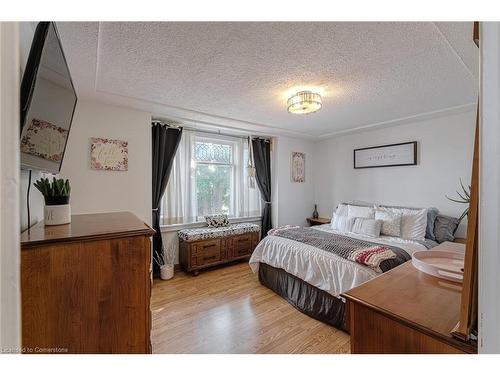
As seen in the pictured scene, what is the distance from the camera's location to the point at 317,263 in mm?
2262

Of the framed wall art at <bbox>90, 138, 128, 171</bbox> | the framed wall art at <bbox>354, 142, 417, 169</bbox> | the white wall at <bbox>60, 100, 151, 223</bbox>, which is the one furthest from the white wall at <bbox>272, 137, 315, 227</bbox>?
the framed wall art at <bbox>90, 138, 128, 171</bbox>

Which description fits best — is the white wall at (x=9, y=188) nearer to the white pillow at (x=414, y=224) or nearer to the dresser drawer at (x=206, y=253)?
the dresser drawer at (x=206, y=253)

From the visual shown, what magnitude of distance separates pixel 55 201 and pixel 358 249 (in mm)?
2385

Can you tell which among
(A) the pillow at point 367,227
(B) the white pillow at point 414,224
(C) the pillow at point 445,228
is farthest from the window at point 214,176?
(C) the pillow at point 445,228

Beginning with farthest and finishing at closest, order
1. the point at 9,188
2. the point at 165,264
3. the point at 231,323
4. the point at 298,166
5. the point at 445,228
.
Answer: the point at 298,166 → the point at 165,264 → the point at 445,228 → the point at 231,323 → the point at 9,188

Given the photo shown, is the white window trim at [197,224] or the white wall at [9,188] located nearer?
the white wall at [9,188]

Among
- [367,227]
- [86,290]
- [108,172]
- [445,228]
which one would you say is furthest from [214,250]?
[445,228]

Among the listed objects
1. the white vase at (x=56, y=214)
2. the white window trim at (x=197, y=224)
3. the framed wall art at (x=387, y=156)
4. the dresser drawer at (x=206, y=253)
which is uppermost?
the framed wall art at (x=387, y=156)

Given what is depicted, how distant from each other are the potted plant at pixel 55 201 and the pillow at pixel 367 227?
3.18 metres

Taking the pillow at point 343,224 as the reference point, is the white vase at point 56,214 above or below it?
above

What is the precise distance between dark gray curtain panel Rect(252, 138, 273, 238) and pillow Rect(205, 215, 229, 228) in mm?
848

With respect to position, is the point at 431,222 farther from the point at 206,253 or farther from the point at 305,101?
the point at 206,253

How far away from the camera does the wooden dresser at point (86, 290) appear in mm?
757
